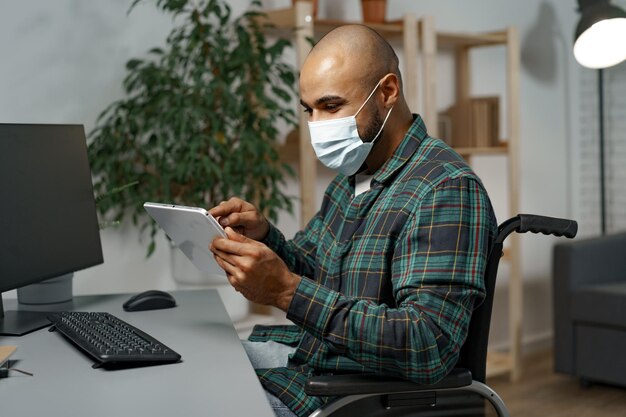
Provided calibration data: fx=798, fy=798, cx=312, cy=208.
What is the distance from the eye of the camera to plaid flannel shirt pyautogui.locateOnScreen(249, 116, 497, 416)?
1.34m

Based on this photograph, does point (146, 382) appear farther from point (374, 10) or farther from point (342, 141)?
point (374, 10)

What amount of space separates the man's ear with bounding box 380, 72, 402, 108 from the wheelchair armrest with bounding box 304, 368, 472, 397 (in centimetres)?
58

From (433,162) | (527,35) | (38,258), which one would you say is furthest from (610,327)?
(38,258)

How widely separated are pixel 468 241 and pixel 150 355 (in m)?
0.59

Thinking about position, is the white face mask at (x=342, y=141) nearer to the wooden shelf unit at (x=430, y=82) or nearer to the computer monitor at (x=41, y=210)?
the computer monitor at (x=41, y=210)

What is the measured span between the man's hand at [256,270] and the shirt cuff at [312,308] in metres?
0.01

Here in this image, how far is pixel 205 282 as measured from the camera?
112 inches

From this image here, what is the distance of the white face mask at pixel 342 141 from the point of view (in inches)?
64.3

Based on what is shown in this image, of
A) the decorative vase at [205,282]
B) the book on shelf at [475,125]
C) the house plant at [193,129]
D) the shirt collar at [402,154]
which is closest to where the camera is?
the shirt collar at [402,154]

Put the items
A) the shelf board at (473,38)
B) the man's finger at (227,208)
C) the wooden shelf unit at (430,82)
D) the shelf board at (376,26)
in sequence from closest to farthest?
the man's finger at (227,208) → the wooden shelf unit at (430,82) → the shelf board at (376,26) → the shelf board at (473,38)

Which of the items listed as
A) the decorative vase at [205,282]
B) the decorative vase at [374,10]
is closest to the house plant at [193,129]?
the decorative vase at [205,282]

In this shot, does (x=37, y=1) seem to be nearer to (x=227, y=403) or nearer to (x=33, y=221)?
(x=33, y=221)

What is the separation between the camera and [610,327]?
3.44 meters

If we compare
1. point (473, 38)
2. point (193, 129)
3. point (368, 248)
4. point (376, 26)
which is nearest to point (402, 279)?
point (368, 248)
